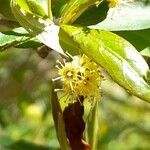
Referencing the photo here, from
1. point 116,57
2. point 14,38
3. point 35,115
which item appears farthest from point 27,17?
point 35,115

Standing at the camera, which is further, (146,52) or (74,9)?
(146,52)

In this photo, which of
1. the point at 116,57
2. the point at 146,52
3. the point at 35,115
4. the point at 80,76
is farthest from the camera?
the point at 35,115

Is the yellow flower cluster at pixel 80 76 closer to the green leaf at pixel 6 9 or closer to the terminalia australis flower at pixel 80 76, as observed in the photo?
the terminalia australis flower at pixel 80 76

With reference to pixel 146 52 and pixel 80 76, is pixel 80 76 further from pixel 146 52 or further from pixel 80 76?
pixel 146 52

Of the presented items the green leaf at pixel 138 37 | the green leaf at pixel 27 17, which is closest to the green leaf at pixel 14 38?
the green leaf at pixel 27 17

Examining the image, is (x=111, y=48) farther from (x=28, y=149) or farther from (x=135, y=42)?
(x=28, y=149)

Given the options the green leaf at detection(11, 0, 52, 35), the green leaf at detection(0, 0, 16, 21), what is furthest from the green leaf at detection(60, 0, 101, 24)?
the green leaf at detection(0, 0, 16, 21)
